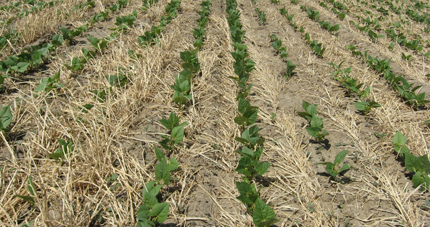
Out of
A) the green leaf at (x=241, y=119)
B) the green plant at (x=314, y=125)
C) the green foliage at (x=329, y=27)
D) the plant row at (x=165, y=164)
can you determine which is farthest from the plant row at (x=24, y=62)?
the green foliage at (x=329, y=27)

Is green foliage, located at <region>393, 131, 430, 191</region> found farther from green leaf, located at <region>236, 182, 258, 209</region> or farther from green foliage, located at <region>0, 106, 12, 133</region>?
green foliage, located at <region>0, 106, 12, 133</region>

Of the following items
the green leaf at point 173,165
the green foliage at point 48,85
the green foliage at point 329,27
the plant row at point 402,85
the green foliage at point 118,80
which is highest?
the green foliage at point 329,27

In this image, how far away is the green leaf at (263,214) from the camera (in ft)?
4.85

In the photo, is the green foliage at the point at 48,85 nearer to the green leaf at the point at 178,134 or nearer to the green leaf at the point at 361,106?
the green leaf at the point at 178,134

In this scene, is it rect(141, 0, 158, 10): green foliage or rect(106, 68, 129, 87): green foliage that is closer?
rect(106, 68, 129, 87): green foliage

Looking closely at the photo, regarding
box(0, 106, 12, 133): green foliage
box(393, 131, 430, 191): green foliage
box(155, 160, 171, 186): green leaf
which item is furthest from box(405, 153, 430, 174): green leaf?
box(0, 106, 12, 133): green foliage

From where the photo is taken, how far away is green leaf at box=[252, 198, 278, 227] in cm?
148

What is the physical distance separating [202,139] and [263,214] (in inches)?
40.6

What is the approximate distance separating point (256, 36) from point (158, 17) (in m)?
2.36

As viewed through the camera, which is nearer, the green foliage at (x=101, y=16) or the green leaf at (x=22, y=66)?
the green leaf at (x=22, y=66)

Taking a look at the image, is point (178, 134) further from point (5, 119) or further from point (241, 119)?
point (5, 119)

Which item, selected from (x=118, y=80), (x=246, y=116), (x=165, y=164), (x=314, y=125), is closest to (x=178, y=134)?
(x=165, y=164)

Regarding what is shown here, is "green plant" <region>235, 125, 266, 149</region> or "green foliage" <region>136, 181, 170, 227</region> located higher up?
"green plant" <region>235, 125, 266, 149</region>

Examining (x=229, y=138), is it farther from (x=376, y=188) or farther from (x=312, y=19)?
(x=312, y=19)
